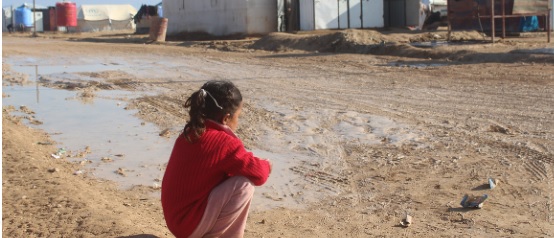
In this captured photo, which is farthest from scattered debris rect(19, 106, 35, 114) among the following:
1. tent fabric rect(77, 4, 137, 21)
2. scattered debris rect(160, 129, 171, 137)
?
tent fabric rect(77, 4, 137, 21)

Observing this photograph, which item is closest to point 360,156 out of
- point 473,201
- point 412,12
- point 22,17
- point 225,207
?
point 473,201

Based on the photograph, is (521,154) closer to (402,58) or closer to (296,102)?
(296,102)

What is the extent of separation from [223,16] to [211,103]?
2828 centimetres

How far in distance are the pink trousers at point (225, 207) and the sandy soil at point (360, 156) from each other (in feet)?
2.35

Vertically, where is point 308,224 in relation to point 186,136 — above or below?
below

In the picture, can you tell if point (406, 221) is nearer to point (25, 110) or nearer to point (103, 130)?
point (103, 130)

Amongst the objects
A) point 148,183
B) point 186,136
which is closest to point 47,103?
point 148,183

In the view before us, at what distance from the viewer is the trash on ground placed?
518cm

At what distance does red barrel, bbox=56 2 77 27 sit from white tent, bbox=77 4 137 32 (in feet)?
8.08

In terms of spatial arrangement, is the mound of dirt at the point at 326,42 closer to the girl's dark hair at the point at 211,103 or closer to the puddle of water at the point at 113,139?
the puddle of water at the point at 113,139

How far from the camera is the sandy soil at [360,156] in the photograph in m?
4.90

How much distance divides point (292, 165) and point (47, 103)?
5.84 meters

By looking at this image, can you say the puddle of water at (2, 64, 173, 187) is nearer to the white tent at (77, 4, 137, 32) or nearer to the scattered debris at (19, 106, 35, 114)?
the scattered debris at (19, 106, 35, 114)

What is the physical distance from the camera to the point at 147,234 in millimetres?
4395
